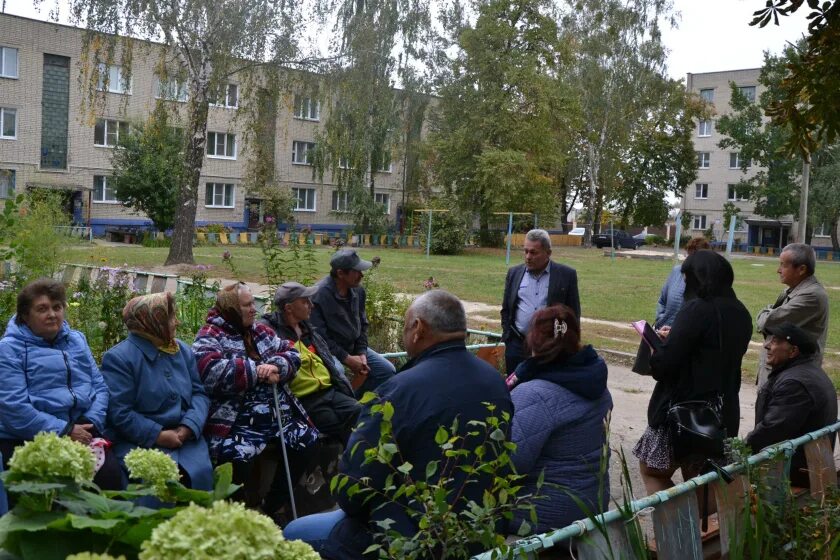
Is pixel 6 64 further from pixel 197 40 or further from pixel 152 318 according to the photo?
pixel 152 318

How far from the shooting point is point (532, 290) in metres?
6.90

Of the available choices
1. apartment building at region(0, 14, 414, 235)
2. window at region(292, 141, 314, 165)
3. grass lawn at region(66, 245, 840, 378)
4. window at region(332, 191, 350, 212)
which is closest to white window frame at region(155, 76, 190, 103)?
grass lawn at region(66, 245, 840, 378)

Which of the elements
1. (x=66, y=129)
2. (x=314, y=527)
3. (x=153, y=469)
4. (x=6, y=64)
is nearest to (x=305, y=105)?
(x=66, y=129)

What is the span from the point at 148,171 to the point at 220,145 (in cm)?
1176

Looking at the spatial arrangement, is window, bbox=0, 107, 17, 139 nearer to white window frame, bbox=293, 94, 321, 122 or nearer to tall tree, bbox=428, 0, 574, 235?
tall tree, bbox=428, 0, 574, 235

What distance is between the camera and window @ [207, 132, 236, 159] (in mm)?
Result: 48031

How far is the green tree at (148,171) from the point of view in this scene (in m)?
37.1

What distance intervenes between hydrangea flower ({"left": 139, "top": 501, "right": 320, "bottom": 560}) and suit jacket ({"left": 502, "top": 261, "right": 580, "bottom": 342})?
5537mm

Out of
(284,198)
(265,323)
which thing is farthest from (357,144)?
(265,323)

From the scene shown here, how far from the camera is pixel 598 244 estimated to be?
61.6m

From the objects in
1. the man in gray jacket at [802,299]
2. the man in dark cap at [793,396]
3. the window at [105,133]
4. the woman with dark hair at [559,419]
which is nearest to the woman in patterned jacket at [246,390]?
the woman with dark hair at [559,419]

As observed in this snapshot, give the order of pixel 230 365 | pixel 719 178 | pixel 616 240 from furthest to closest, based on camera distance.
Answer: pixel 719 178, pixel 616 240, pixel 230 365

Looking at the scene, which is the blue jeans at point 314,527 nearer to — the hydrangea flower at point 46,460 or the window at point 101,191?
the hydrangea flower at point 46,460

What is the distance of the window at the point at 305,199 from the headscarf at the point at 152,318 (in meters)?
47.6
